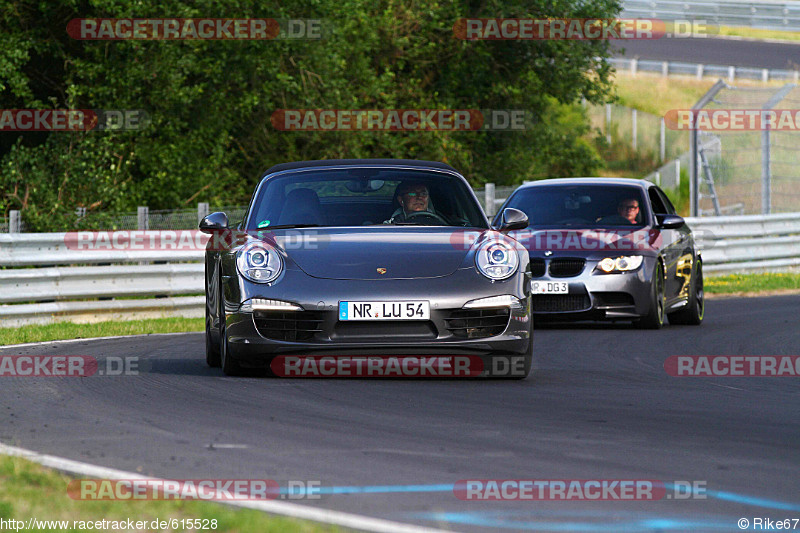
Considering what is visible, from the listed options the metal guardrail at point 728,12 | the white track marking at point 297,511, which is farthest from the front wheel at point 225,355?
the metal guardrail at point 728,12

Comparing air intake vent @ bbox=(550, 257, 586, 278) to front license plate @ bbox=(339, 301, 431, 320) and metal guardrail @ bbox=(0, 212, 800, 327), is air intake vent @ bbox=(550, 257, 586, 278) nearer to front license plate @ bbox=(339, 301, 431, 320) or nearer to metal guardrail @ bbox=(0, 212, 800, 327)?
metal guardrail @ bbox=(0, 212, 800, 327)

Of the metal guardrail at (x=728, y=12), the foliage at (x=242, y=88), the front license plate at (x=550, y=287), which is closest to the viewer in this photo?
the front license plate at (x=550, y=287)

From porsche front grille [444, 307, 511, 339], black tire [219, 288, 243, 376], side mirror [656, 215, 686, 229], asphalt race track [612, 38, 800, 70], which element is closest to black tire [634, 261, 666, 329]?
side mirror [656, 215, 686, 229]

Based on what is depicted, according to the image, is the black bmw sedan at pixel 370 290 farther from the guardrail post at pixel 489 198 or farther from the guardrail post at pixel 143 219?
the guardrail post at pixel 489 198

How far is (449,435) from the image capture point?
6.40 meters

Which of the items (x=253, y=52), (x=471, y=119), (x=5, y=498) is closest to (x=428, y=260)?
(x=5, y=498)

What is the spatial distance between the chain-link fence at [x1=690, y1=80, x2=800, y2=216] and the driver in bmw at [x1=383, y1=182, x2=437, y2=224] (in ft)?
47.9

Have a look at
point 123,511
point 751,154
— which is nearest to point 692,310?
point 123,511

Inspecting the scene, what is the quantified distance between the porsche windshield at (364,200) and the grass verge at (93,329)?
3.53 metres

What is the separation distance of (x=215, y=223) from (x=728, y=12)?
1882 inches

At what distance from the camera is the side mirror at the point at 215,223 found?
9414 millimetres

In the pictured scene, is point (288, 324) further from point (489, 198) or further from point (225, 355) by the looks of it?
point (489, 198)

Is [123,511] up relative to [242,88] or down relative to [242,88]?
down

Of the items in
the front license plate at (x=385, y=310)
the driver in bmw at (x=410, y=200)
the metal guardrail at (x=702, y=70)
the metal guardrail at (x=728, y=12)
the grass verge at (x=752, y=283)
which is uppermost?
the metal guardrail at (x=728, y=12)
